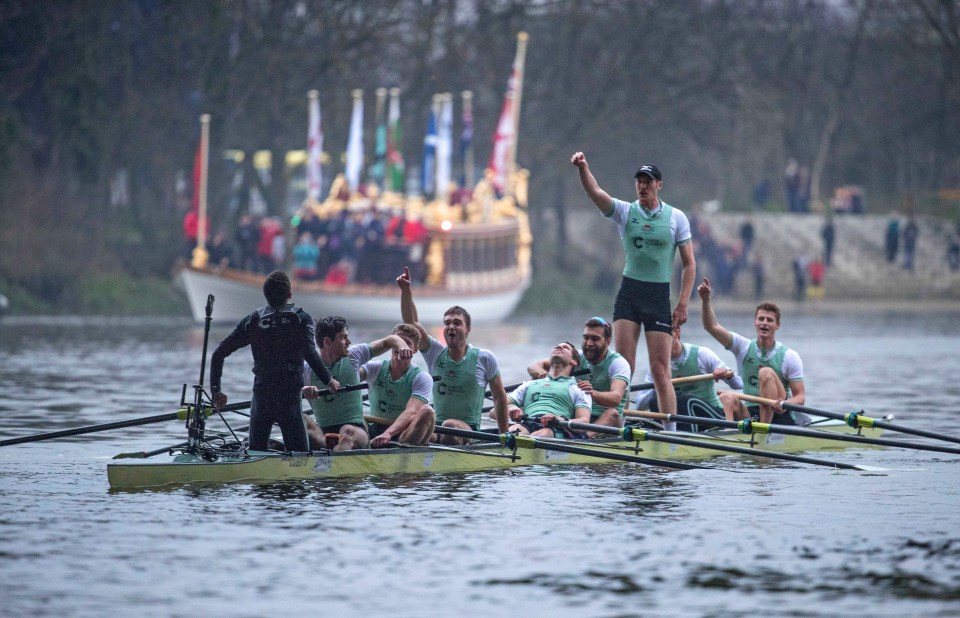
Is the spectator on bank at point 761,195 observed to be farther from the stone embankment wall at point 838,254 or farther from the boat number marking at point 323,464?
the boat number marking at point 323,464

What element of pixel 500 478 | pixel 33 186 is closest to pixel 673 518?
pixel 500 478

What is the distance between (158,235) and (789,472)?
3629 cm

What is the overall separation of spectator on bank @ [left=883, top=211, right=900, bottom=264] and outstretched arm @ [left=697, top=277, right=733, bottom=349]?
4664 centimetres

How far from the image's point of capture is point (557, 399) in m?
16.9

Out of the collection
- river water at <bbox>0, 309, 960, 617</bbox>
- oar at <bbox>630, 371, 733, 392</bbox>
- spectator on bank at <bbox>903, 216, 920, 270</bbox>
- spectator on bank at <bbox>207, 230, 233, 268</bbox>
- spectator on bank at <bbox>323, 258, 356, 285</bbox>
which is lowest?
river water at <bbox>0, 309, 960, 617</bbox>

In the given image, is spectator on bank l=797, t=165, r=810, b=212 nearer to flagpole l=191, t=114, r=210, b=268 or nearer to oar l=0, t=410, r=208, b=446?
flagpole l=191, t=114, r=210, b=268

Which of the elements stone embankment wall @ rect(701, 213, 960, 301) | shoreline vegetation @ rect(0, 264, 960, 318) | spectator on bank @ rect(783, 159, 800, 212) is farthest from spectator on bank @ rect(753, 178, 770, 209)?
shoreline vegetation @ rect(0, 264, 960, 318)

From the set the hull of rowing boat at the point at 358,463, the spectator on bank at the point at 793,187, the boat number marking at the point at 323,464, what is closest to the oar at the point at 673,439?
the hull of rowing boat at the point at 358,463

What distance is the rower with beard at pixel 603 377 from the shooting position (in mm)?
16844

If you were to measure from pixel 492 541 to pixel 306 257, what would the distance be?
3556 cm

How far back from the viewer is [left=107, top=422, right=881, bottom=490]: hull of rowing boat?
14.5 m

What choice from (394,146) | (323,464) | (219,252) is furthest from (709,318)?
(394,146)

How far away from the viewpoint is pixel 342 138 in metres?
57.8

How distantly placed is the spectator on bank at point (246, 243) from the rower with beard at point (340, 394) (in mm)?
32543
